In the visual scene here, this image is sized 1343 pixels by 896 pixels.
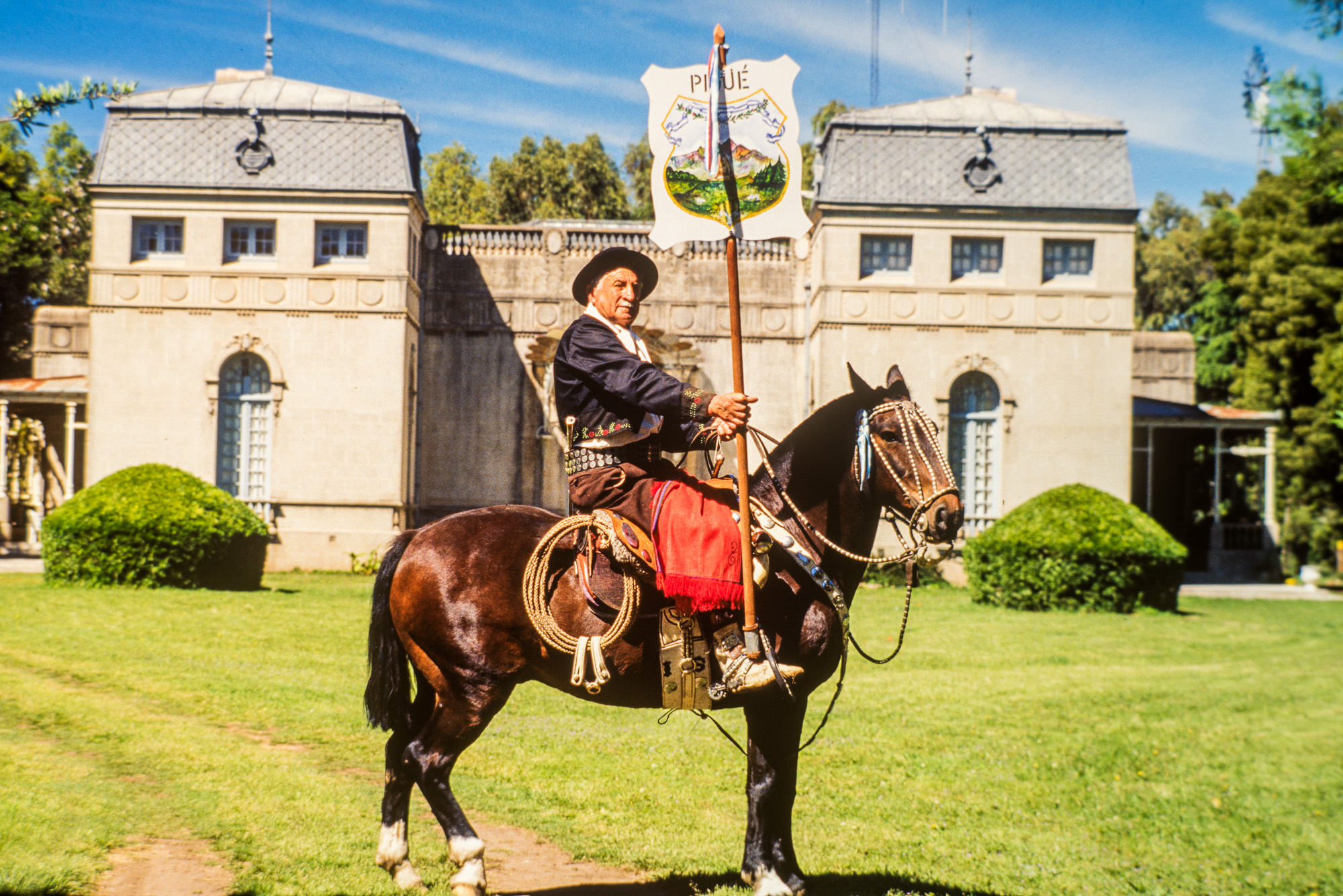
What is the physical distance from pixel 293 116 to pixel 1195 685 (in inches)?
805

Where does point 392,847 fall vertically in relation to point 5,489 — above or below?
below

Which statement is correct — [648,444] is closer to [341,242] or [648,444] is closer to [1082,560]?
[1082,560]

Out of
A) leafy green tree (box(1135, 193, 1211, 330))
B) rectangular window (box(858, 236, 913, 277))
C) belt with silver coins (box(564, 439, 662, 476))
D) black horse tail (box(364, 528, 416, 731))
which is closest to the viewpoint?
belt with silver coins (box(564, 439, 662, 476))

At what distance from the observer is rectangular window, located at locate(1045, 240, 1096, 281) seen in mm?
23703

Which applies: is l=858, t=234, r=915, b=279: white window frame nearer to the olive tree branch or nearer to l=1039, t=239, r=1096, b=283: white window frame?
l=1039, t=239, r=1096, b=283: white window frame

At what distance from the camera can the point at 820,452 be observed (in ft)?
18.1

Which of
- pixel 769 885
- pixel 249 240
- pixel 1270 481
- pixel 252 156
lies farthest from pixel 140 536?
pixel 1270 481

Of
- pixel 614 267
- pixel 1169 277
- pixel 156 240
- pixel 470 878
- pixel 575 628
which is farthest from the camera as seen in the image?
pixel 1169 277

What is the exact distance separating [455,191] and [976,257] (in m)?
24.9

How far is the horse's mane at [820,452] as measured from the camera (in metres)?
5.48

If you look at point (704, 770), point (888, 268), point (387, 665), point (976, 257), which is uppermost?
point (976, 257)

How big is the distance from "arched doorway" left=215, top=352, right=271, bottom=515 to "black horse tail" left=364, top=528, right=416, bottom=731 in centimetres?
1883

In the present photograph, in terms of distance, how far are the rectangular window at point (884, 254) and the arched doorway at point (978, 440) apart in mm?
2869

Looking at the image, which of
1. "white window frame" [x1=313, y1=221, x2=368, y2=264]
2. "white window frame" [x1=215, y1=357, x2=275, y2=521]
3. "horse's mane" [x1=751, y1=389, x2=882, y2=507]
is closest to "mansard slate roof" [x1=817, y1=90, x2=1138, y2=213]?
"white window frame" [x1=313, y1=221, x2=368, y2=264]
